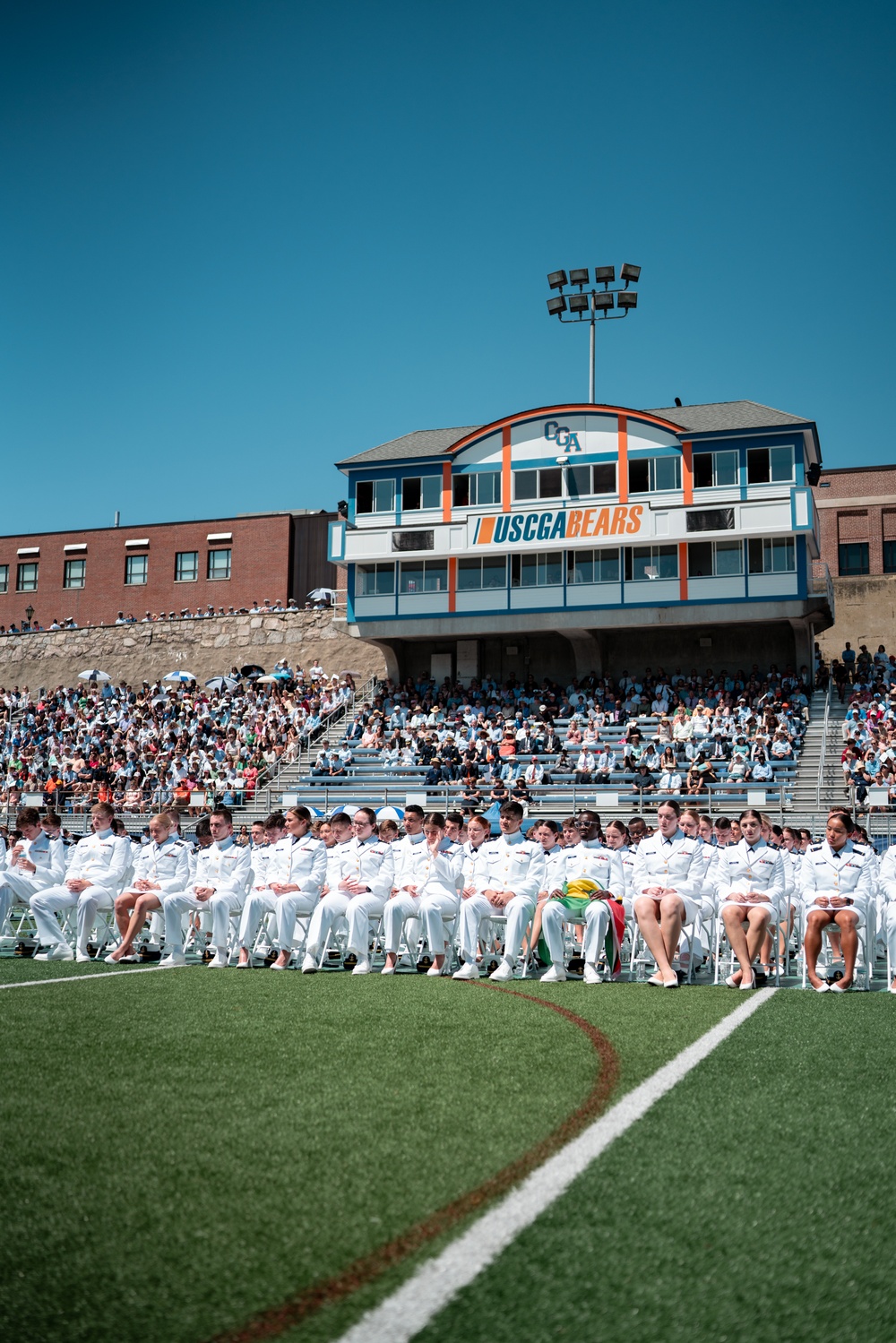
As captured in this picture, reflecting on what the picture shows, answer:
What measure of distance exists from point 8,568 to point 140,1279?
197 ft

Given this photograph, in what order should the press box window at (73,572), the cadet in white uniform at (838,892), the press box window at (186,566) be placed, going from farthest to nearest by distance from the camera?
the press box window at (73,572)
the press box window at (186,566)
the cadet in white uniform at (838,892)

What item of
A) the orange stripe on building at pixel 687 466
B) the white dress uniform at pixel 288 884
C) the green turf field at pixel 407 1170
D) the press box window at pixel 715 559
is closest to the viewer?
the green turf field at pixel 407 1170

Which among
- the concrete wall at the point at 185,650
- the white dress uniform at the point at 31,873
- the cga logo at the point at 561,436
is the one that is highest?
the cga logo at the point at 561,436

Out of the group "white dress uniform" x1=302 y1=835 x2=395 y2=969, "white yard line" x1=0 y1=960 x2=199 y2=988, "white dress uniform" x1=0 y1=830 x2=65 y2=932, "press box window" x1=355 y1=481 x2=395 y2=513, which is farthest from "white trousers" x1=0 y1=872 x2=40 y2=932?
"press box window" x1=355 y1=481 x2=395 y2=513

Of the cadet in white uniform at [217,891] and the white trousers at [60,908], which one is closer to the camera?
the cadet in white uniform at [217,891]

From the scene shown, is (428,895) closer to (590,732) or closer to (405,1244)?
(405,1244)

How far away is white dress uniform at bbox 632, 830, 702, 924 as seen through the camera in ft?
36.6

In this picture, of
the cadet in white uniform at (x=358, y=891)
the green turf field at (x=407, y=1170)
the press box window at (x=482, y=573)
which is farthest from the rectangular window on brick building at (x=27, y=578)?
the green turf field at (x=407, y=1170)

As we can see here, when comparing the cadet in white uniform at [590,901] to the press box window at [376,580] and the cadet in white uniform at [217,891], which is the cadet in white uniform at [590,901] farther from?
the press box window at [376,580]

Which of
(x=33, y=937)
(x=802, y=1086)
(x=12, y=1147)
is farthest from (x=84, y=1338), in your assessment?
(x=33, y=937)

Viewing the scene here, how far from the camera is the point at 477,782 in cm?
2967

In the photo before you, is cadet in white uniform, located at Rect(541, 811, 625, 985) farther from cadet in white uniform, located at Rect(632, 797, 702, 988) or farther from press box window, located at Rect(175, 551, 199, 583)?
press box window, located at Rect(175, 551, 199, 583)

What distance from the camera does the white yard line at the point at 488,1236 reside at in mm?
3000

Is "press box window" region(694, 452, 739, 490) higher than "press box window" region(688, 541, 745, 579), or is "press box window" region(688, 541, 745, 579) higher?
"press box window" region(694, 452, 739, 490)
